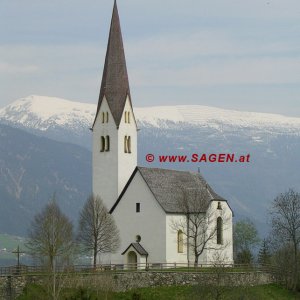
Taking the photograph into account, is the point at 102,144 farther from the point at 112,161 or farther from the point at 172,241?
the point at 172,241

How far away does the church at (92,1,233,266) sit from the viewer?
10000 centimetres

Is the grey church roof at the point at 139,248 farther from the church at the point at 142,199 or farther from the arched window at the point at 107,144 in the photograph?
the arched window at the point at 107,144

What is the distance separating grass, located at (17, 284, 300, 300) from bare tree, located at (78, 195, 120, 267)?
14288 mm

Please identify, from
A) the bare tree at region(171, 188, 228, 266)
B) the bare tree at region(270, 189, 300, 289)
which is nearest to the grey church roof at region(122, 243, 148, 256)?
the bare tree at region(171, 188, 228, 266)

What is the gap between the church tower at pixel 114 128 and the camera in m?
107

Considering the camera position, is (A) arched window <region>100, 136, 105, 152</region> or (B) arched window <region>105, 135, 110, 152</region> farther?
(A) arched window <region>100, 136, 105, 152</region>

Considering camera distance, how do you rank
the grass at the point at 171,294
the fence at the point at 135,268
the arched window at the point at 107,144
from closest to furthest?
the grass at the point at 171,294, the fence at the point at 135,268, the arched window at the point at 107,144

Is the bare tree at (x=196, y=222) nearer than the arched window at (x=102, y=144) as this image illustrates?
Yes

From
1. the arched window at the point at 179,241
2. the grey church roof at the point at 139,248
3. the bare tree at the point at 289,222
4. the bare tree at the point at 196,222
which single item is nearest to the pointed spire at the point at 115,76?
the bare tree at the point at 196,222

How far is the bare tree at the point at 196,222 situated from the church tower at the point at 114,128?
28.1ft

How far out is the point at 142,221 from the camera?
100938 mm

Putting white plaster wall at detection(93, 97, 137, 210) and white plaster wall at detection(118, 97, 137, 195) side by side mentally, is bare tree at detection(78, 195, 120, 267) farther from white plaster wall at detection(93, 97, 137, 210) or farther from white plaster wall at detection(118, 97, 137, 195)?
white plaster wall at detection(118, 97, 137, 195)

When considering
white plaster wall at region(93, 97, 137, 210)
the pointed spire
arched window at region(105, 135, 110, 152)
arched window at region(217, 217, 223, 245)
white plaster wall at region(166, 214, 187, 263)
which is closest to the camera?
white plaster wall at region(166, 214, 187, 263)

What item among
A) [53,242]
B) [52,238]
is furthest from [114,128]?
[53,242]
